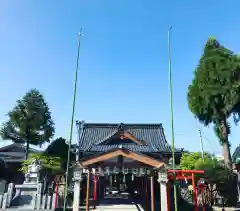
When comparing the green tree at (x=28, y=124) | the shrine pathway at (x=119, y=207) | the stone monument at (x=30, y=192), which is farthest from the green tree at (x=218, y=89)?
the green tree at (x=28, y=124)

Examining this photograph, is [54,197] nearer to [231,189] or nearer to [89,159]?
[89,159]

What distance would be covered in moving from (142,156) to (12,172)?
2304cm

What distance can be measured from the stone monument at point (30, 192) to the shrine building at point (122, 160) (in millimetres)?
3031

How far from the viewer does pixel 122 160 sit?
41.1 ft

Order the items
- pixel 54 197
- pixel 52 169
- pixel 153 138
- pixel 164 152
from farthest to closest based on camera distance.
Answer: pixel 153 138
pixel 52 169
pixel 164 152
pixel 54 197

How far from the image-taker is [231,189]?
17.1 meters

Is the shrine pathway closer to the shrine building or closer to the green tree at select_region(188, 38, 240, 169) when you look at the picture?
the shrine building

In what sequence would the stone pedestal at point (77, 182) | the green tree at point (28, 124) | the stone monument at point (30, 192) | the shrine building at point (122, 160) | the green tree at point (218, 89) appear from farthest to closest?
the green tree at point (28, 124) < the green tree at point (218, 89) < the stone monument at point (30, 192) < the shrine building at point (122, 160) < the stone pedestal at point (77, 182)

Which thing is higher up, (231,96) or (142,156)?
(231,96)

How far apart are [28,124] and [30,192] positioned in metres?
13.7

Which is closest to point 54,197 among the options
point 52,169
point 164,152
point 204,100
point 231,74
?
point 52,169

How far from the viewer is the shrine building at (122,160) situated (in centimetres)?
1107

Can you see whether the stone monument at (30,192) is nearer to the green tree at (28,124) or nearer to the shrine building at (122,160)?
the shrine building at (122,160)

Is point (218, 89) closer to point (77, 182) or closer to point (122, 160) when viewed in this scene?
point (122, 160)
